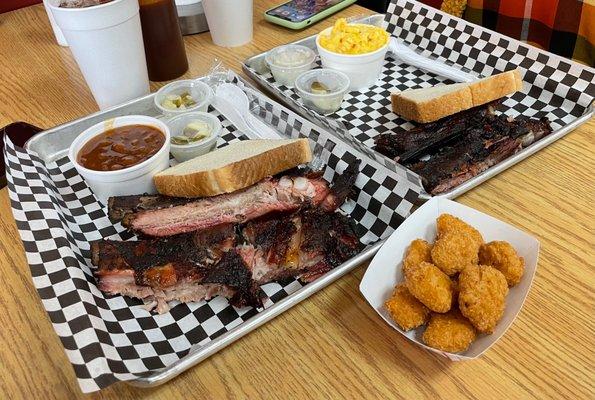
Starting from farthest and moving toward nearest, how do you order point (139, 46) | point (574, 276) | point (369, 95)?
point (369, 95) < point (139, 46) < point (574, 276)

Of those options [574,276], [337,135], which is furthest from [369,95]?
[574,276]

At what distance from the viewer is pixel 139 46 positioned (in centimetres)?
224

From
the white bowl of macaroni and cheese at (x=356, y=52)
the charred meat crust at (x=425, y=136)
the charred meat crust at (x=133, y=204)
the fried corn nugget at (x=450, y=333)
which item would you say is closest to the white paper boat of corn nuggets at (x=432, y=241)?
the fried corn nugget at (x=450, y=333)

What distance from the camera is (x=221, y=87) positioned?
2320mm

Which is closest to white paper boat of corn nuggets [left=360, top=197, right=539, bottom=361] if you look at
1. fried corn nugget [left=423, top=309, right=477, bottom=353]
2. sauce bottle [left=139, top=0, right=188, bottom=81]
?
fried corn nugget [left=423, top=309, right=477, bottom=353]

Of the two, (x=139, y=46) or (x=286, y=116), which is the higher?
(x=139, y=46)

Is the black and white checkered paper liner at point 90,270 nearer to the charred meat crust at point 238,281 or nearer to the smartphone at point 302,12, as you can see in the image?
the charred meat crust at point 238,281

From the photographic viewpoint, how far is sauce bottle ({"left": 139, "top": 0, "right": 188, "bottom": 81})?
231cm

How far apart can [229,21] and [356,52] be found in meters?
0.86

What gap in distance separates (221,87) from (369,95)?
2.44 ft

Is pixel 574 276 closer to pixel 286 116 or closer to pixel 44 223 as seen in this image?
pixel 286 116

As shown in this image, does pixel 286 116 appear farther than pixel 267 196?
Yes

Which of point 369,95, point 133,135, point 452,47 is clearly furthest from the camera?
point 452,47

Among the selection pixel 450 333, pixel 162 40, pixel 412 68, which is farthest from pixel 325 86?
pixel 450 333
